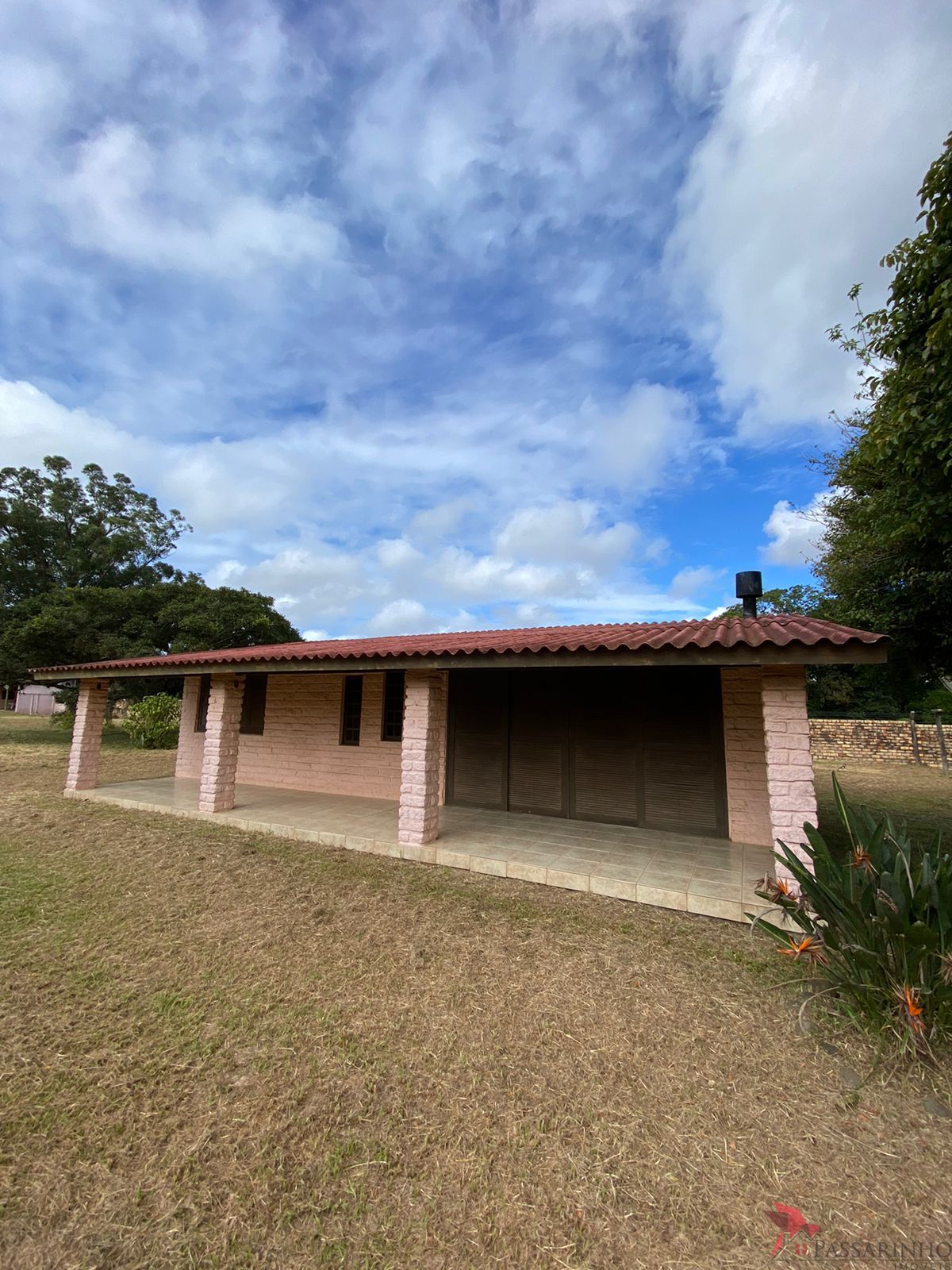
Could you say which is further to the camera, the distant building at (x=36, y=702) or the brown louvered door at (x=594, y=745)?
the distant building at (x=36, y=702)

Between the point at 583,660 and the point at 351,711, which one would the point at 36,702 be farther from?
the point at 583,660

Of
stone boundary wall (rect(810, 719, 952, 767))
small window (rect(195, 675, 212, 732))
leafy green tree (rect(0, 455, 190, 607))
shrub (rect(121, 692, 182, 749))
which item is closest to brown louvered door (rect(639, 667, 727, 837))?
small window (rect(195, 675, 212, 732))

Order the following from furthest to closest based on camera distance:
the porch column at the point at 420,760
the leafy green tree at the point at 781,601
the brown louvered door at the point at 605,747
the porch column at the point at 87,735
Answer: the leafy green tree at the point at 781,601 < the porch column at the point at 87,735 < the brown louvered door at the point at 605,747 < the porch column at the point at 420,760

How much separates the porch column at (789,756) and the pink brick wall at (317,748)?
5200 mm

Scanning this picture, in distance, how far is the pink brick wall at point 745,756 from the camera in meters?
6.54

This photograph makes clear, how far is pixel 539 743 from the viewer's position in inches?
314

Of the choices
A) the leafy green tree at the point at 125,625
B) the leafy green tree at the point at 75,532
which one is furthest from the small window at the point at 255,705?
the leafy green tree at the point at 75,532

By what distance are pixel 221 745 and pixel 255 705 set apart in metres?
2.94

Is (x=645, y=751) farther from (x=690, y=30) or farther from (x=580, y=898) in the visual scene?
(x=690, y=30)

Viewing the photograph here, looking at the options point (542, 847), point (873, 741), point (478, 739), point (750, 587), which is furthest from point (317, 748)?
point (873, 741)

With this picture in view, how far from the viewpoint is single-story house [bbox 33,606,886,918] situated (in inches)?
186

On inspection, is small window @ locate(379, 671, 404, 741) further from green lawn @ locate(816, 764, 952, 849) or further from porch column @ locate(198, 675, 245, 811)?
green lawn @ locate(816, 764, 952, 849)

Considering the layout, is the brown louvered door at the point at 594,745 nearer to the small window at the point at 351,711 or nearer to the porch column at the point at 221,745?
the small window at the point at 351,711

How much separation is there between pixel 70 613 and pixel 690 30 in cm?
2111
